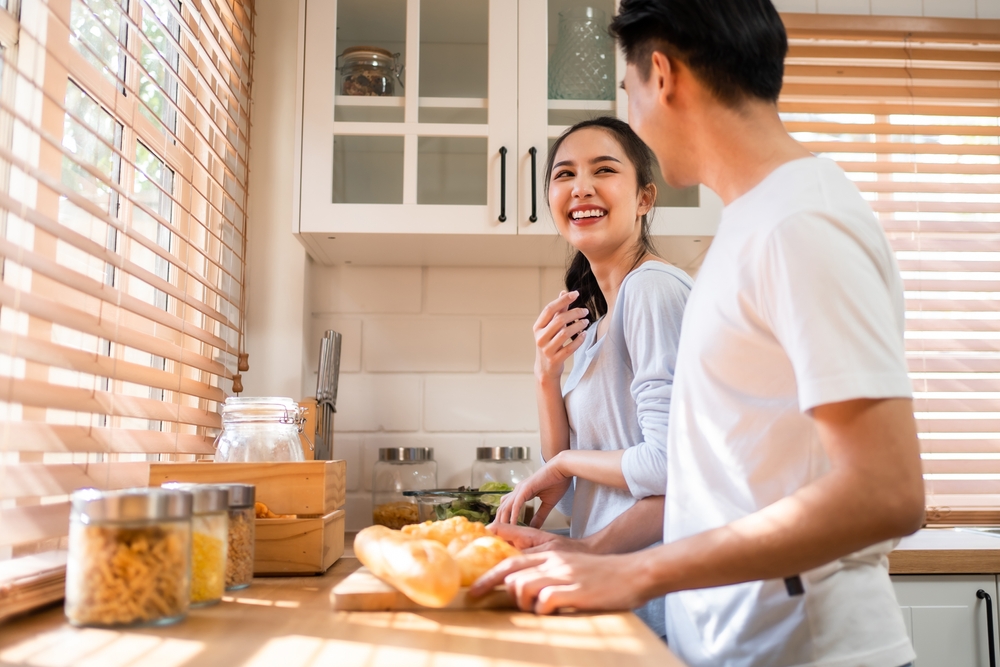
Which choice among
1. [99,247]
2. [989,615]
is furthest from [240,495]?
[989,615]

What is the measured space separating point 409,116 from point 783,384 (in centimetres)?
130

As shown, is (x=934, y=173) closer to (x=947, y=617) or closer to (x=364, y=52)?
(x=947, y=617)

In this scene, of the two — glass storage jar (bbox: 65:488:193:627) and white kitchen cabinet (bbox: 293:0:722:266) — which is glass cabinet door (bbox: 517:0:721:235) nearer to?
white kitchen cabinet (bbox: 293:0:722:266)

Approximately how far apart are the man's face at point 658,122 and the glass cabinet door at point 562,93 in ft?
2.82

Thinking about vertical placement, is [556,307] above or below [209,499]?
above

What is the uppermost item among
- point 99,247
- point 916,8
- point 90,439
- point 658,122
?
point 916,8

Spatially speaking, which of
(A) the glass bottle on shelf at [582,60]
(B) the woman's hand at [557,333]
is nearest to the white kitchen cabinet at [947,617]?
(B) the woman's hand at [557,333]

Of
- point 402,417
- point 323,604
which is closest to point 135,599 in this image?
point 323,604

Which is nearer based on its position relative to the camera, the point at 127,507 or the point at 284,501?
the point at 127,507

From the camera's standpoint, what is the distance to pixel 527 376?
2158 millimetres

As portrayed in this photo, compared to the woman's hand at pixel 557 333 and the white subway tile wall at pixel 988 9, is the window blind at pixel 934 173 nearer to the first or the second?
the white subway tile wall at pixel 988 9

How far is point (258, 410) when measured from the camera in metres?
1.20

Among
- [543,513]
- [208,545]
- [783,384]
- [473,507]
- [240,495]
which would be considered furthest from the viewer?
[473,507]

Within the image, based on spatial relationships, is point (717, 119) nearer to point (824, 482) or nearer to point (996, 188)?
point (824, 482)
